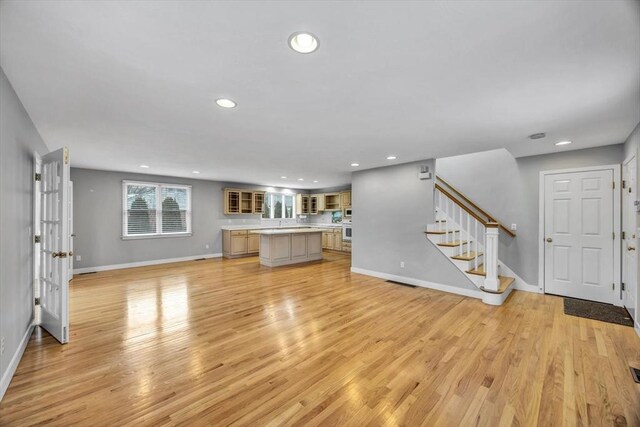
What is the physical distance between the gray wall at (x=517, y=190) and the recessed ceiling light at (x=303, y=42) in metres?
4.74

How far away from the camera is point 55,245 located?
276cm

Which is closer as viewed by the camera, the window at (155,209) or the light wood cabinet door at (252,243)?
the window at (155,209)

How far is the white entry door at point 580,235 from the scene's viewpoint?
12.8 feet

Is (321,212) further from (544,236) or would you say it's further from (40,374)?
(40,374)

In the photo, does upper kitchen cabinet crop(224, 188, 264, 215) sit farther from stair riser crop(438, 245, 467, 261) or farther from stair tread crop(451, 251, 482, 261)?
stair tread crop(451, 251, 482, 261)

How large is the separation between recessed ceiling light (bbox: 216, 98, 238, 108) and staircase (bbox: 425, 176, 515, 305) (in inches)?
153

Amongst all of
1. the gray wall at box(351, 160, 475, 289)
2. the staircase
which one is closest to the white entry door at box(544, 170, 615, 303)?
the staircase

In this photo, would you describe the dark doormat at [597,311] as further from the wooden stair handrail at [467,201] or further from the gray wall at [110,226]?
the gray wall at [110,226]

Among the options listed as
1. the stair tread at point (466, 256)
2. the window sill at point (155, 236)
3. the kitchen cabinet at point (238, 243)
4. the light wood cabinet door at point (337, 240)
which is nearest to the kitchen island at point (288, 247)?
the kitchen cabinet at point (238, 243)

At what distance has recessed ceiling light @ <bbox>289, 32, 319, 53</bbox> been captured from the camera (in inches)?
58.5

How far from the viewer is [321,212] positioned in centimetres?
1048

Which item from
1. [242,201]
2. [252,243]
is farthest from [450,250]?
[242,201]

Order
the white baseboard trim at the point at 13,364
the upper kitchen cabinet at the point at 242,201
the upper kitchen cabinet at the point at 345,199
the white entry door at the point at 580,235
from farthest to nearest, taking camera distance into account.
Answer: the upper kitchen cabinet at the point at 345,199 → the upper kitchen cabinet at the point at 242,201 → the white entry door at the point at 580,235 → the white baseboard trim at the point at 13,364

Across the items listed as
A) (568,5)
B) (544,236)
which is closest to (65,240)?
(568,5)
